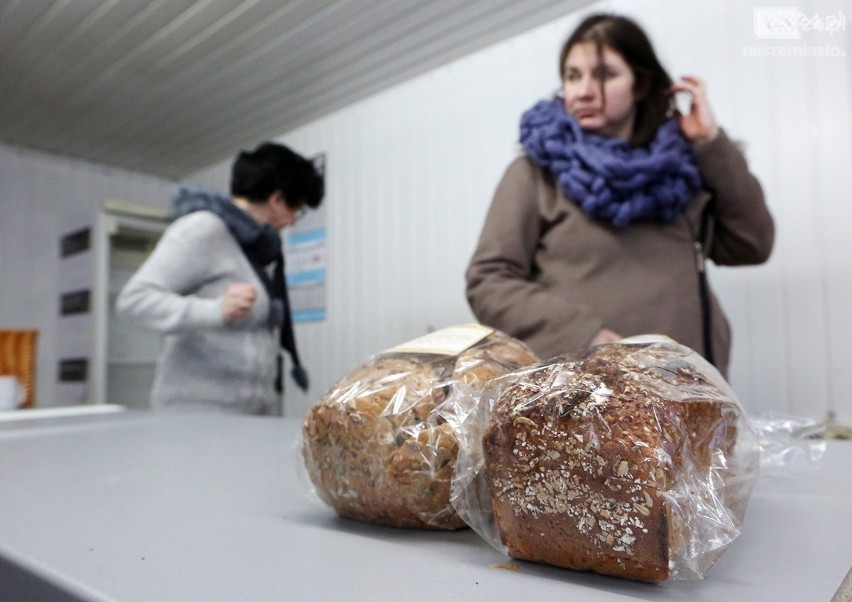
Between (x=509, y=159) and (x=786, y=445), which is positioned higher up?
(x=509, y=159)

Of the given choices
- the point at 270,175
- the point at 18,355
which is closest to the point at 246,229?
the point at 270,175

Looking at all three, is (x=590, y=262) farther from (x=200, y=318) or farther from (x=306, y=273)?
(x=306, y=273)

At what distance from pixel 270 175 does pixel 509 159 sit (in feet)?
3.08

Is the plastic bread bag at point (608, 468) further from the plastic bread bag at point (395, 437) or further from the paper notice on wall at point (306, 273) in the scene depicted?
the paper notice on wall at point (306, 273)

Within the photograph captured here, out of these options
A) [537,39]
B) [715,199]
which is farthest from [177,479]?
[537,39]

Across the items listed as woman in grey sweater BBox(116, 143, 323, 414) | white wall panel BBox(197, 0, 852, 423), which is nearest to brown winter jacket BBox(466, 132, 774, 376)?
white wall panel BBox(197, 0, 852, 423)

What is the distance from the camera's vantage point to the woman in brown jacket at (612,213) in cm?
95

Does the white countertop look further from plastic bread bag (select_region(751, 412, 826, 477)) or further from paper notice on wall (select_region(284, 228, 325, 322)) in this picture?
paper notice on wall (select_region(284, 228, 325, 322))

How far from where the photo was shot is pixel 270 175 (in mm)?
1698

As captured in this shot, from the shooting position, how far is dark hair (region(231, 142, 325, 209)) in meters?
1.69

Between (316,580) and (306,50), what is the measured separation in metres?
2.15

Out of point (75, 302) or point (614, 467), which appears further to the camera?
point (75, 302)

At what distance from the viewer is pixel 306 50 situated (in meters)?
2.15

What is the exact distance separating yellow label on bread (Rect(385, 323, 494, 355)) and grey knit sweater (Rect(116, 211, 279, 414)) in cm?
Answer: 103
